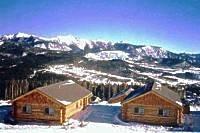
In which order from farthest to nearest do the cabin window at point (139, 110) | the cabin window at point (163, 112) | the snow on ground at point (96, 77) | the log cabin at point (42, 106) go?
the snow on ground at point (96, 77) < the cabin window at point (139, 110) < the cabin window at point (163, 112) < the log cabin at point (42, 106)

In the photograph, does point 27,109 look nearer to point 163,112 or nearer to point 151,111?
point 151,111

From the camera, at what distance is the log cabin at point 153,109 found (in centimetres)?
4231

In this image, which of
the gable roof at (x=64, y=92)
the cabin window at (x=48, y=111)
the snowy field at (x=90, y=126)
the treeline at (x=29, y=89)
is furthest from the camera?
the treeline at (x=29, y=89)

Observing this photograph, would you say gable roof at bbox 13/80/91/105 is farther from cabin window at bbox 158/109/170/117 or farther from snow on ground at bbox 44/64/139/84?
snow on ground at bbox 44/64/139/84

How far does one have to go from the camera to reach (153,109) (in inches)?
1693

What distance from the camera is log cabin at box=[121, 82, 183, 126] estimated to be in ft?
139

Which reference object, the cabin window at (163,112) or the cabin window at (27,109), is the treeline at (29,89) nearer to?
the cabin window at (27,109)

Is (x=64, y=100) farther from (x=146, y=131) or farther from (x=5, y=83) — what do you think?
(x=5, y=83)

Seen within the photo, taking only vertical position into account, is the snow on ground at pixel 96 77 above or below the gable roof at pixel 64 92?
below

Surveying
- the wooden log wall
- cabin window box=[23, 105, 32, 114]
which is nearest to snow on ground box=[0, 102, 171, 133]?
the wooden log wall

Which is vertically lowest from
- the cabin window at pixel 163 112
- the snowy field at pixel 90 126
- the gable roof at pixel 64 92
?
the snowy field at pixel 90 126

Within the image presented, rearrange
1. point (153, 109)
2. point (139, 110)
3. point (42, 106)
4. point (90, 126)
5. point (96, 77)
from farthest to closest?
point (96, 77)
point (139, 110)
point (153, 109)
point (42, 106)
point (90, 126)

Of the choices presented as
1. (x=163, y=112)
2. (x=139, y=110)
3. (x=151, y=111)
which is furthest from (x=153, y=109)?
(x=139, y=110)

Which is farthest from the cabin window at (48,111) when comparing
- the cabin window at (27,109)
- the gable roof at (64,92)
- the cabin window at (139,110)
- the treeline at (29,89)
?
the treeline at (29,89)
